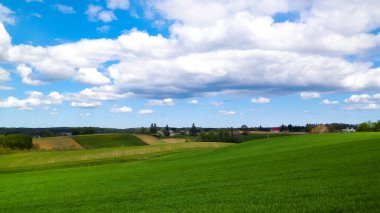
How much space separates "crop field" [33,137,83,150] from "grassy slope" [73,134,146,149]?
3.45 meters

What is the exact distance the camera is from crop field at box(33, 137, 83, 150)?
117m

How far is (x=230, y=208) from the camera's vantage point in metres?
11.6

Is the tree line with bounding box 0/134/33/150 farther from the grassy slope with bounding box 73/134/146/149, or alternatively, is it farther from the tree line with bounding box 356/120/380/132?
the tree line with bounding box 356/120/380/132

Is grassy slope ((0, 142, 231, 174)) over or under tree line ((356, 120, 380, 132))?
under

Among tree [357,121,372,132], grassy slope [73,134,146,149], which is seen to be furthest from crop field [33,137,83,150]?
tree [357,121,372,132]

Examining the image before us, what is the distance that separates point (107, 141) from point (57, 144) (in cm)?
2236

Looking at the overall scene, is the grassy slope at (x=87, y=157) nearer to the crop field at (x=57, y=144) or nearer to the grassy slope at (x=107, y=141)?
the crop field at (x=57, y=144)

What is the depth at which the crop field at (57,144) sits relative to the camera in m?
117

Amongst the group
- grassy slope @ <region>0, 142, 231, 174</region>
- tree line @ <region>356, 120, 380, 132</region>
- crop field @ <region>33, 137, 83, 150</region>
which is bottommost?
grassy slope @ <region>0, 142, 231, 174</region>

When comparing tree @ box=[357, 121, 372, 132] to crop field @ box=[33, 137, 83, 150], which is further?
crop field @ box=[33, 137, 83, 150]

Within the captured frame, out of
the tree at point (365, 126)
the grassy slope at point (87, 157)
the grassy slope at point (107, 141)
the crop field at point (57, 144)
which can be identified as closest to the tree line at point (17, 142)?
the crop field at point (57, 144)

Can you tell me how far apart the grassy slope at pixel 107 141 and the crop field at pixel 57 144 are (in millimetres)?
3447


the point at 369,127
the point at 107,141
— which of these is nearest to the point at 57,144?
the point at 107,141

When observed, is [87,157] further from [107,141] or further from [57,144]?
[107,141]
